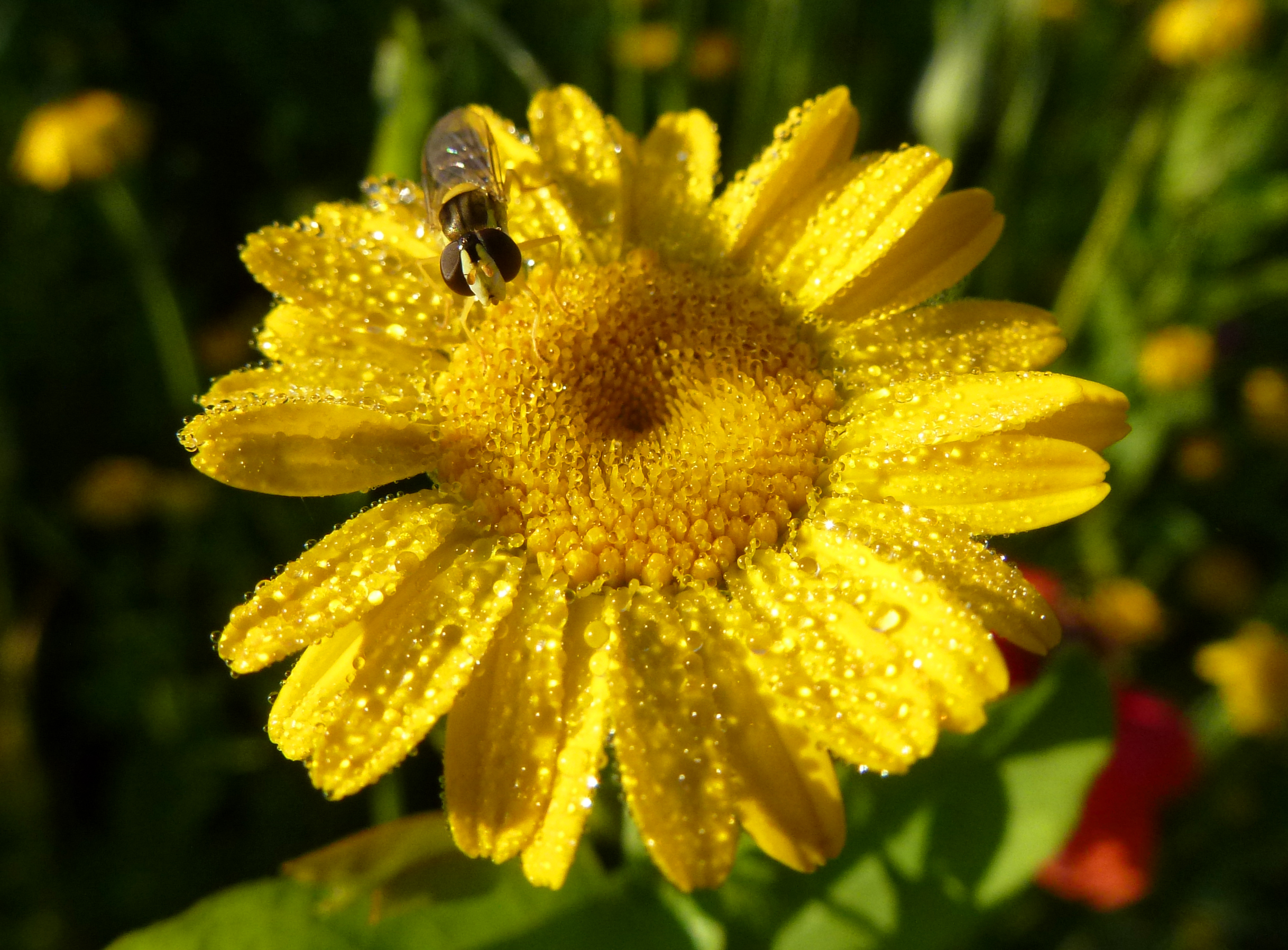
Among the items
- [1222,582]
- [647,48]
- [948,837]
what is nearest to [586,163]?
[948,837]

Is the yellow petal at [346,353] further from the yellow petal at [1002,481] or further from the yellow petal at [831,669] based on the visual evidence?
the yellow petal at [1002,481]

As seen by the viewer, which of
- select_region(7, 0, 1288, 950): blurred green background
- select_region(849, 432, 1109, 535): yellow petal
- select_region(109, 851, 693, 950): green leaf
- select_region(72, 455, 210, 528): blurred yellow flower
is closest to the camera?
select_region(849, 432, 1109, 535): yellow petal

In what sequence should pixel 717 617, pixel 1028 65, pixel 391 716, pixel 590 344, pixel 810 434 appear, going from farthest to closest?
1. pixel 1028 65
2. pixel 590 344
3. pixel 810 434
4. pixel 717 617
5. pixel 391 716

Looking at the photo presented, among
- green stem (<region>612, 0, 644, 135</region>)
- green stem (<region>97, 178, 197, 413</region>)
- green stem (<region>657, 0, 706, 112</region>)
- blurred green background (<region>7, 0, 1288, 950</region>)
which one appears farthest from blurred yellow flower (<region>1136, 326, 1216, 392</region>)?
green stem (<region>97, 178, 197, 413</region>)

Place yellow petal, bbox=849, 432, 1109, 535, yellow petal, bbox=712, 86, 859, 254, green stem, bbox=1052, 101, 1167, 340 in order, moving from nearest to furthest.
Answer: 1. yellow petal, bbox=849, 432, 1109, 535
2. yellow petal, bbox=712, 86, 859, 254
3. green stem, bbox=1052, 101, 1167, 340

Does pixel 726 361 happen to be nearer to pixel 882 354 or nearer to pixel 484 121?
pixel 882 354

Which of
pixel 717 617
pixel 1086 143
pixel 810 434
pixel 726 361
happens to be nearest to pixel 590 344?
pixel 726 361

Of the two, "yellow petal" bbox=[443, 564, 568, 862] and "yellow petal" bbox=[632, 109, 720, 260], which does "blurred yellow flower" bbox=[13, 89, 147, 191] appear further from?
"yellow petal" bbox=[443, 564, 568, 862]

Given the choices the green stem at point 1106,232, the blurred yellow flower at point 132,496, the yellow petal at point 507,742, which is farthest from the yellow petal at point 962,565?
the blurred yellow flower at point 132,496
